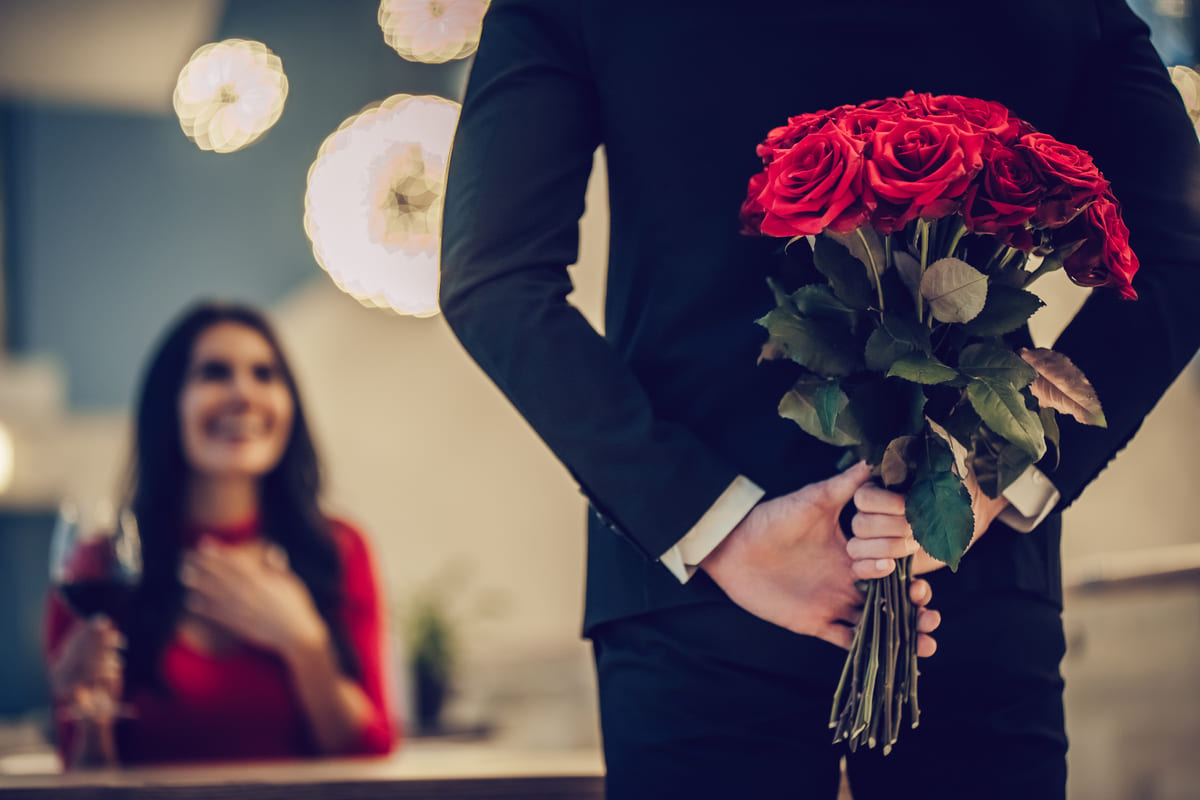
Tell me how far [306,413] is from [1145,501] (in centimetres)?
294

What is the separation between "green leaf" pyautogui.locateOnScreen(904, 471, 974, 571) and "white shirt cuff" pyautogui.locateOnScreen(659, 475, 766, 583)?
0.37 feet

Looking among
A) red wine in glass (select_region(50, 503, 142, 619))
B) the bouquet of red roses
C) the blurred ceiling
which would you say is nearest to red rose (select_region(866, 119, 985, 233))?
the bouquet of red roses

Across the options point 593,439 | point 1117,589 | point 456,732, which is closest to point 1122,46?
point 593,439

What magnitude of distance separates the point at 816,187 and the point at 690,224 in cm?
14

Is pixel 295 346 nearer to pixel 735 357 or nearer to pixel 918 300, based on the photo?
pixel 735 357

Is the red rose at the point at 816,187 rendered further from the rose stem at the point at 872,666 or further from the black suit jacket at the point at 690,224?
the rose stem at the point at 872,666

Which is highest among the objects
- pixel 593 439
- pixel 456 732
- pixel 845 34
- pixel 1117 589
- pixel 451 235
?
pixel 845 34

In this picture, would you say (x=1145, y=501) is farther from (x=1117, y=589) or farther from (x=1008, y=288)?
(x=1008, y=288)

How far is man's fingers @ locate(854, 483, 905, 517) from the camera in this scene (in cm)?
72

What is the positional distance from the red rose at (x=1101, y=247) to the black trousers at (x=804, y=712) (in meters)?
→ 0.24

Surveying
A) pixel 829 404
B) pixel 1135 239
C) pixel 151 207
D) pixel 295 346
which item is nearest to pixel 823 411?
pixel 829 404

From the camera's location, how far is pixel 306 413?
7.96ft

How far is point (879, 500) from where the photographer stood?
0.72 meters

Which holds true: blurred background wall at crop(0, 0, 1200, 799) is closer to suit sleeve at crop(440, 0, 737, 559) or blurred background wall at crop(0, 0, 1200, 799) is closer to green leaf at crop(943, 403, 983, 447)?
suit sleeve at crop(440, 0, 737, 559)
